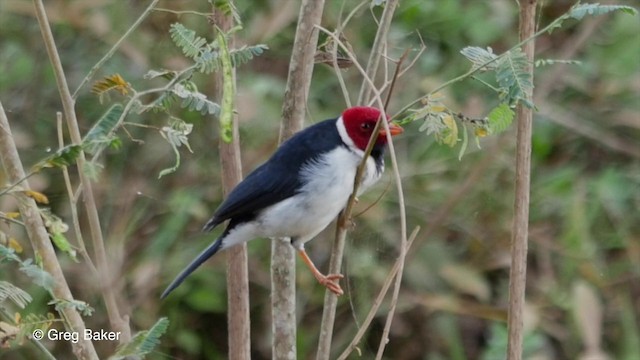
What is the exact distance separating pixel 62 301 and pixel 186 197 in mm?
2199

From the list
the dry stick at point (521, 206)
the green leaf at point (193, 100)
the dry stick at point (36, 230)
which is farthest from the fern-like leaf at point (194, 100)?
the dry stick at point (521, 206)

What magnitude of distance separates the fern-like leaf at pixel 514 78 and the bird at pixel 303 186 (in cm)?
74

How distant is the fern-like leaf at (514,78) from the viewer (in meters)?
1.98

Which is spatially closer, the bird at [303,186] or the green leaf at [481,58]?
the green leaf at [481,58]

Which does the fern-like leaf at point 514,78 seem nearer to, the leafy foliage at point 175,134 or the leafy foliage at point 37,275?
the leafy foliage at point 175,134

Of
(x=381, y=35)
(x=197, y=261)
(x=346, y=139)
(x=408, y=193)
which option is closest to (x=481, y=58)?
(x=381, y=35)

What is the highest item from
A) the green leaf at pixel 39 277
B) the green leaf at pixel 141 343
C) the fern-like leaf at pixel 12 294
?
the green leaf at pixel 39 277

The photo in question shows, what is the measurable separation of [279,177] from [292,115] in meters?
0.52

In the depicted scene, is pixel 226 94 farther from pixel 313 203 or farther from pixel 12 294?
pixel 313 203

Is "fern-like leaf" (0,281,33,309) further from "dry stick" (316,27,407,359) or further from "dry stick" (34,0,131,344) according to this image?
"dry stick" (316,27,407,359)

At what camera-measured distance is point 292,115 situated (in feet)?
7.90

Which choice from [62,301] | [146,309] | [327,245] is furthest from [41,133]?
[62,301]

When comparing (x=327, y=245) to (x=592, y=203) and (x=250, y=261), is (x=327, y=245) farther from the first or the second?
(x=592, y=203)

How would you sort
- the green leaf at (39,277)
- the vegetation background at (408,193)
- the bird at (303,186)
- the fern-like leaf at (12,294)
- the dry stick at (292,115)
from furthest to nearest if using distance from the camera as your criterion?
the vegetation background at (408,193), the bird at (303,186), the dry stick at (292,115), the fern-like leaf at (12,294), the green leaf at (39,277)
